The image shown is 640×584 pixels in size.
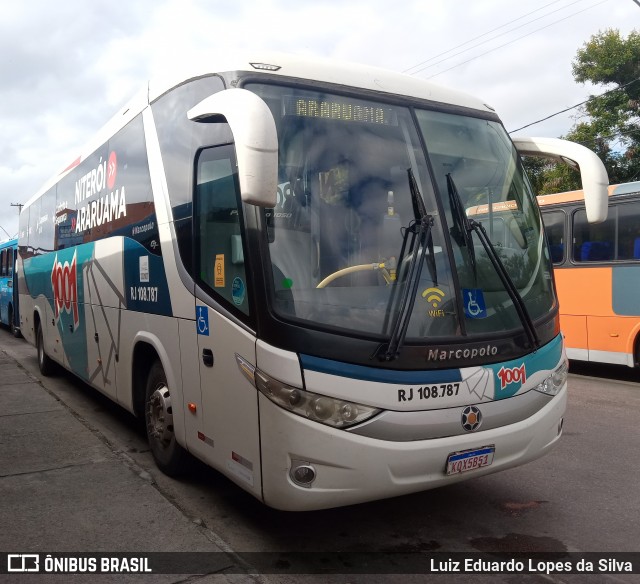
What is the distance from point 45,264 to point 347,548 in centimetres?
769

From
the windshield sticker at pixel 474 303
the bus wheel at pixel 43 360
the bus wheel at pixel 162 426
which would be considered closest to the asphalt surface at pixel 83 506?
the bus wheel at pixel 162 426

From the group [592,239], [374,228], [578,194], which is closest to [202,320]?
[374,228]

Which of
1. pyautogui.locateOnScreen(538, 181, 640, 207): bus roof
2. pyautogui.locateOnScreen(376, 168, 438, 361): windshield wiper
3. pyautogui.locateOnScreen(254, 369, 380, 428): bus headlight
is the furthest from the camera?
pyautogui.locateOnScreen(538, 181, 640, 207): bus roof

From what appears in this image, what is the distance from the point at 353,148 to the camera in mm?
3994

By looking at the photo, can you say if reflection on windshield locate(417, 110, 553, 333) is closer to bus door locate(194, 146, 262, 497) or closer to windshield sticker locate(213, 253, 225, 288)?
bus door locate(194, 146, 262, 497)

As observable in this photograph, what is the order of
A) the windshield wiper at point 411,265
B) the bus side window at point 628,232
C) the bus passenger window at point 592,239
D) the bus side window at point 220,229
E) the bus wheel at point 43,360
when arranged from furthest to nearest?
the bus wheel at point 43,360 → the bus passenger window at point 592,239 → the bus side window at point 628,232 → the bus side window at point 220,229 → the windshield wiper at point 411,265

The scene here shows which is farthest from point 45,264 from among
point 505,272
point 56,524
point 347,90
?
point 505,272

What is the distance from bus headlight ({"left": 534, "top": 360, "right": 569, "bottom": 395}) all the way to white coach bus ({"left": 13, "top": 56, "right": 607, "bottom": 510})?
16 mm

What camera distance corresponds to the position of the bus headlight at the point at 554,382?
4195 millimetres

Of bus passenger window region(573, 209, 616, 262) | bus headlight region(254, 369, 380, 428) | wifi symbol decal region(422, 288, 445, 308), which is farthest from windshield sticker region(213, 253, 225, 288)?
bus passenger window region(573, 209, 616, 262)

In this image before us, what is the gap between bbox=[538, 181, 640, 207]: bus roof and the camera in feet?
32.4

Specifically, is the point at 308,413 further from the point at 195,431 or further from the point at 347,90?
the point at 347,90

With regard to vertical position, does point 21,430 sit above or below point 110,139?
below

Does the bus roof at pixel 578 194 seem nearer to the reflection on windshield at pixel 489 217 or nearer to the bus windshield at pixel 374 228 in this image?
the reflection on windshield at pixel 489 217
